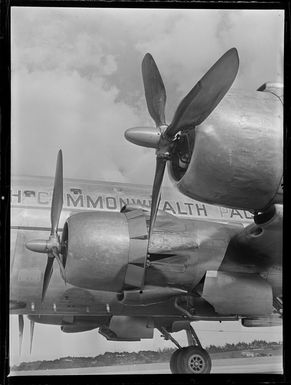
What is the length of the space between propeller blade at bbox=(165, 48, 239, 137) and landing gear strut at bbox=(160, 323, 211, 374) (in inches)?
85.3

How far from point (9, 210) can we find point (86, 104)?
1203 mm

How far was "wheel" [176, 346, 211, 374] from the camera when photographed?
5.75 m

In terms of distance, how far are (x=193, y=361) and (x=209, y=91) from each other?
2.49 m

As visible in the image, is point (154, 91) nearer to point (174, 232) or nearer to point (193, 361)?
point (174, 232)

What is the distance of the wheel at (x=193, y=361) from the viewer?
18.9ft

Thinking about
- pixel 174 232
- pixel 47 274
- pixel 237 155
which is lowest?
pixel 47 274

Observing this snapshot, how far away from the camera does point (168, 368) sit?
19.1 ft

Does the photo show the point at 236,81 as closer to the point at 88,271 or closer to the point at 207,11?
the point at 207,11

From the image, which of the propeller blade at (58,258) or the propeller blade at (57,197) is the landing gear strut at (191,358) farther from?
the propeller blade at (57,197)

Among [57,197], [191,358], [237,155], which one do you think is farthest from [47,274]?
[237,155]

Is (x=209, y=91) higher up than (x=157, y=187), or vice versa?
(x=209, y=91)

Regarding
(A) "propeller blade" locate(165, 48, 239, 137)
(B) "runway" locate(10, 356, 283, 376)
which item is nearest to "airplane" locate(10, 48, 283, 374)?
(A) "propeller blade" locate(165, 48, 239, 137)

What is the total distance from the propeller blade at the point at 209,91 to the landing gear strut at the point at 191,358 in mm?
2167

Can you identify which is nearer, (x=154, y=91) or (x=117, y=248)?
(x=154, y=91)
